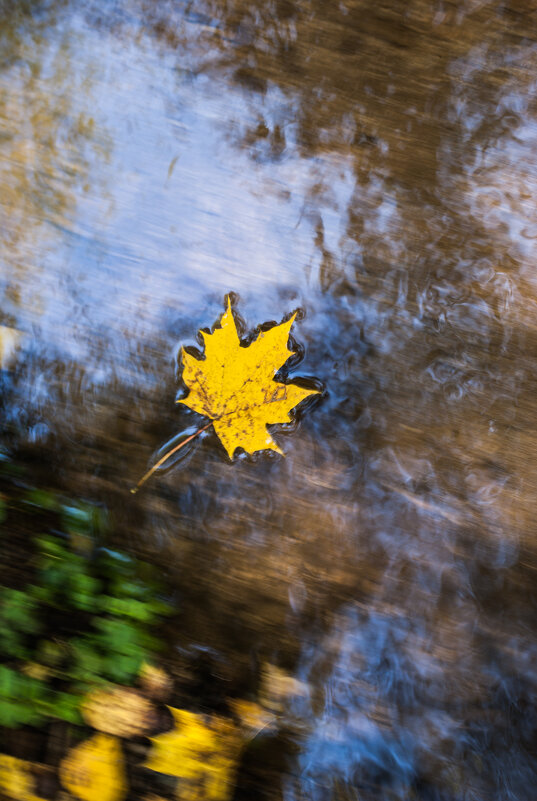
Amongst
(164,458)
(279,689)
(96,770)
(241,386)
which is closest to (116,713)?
(96,770)

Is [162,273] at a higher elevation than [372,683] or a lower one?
higher

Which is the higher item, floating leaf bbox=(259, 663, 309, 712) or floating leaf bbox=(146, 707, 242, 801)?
floating leaf bbox=(259, 663, 309, 712)

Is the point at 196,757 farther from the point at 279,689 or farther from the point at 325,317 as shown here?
the point at 325,317

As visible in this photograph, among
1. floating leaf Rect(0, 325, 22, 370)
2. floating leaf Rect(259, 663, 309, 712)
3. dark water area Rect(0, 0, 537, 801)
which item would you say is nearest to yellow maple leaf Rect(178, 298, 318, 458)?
dark water area Rect(0, 0, 537, 801)

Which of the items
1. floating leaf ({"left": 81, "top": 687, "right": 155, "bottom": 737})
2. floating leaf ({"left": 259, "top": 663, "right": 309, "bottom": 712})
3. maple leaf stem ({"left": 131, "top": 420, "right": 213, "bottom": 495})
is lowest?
floating leaf ({"left": 81, "top": 687, "right": 155, "bottom": 737})

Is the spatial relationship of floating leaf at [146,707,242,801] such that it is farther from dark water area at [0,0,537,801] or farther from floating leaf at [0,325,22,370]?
floating leaf at [0,325,22,370]

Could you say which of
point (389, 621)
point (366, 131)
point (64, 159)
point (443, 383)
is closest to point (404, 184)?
point (366, 131)

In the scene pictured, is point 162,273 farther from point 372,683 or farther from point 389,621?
point 372,683
